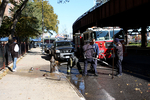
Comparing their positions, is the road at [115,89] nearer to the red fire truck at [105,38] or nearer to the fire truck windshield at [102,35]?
the red fire truck at [105,38]

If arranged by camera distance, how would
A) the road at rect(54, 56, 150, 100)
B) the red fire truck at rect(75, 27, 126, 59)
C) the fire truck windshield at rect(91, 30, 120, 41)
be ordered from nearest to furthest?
the road at rect(54, 56, 150, 100) → the red fire truck at rect(75, 27, 126, 59) → the fire truck windshield at rect(91, 30, 120, 41)

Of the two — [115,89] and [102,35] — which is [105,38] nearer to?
[102,35]

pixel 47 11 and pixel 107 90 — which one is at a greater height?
pixel 47 11

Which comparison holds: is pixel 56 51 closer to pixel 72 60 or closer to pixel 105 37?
pixel 105 37

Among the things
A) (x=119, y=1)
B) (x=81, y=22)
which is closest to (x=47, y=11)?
(x=81, y=22)

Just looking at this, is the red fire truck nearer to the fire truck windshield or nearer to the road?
the fire truck windshield

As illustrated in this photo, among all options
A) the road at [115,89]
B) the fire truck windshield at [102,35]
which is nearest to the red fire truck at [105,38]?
the fire truck windshield at [102,35]

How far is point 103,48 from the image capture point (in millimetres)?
13625

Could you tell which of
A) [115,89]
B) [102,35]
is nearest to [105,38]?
[102,35]

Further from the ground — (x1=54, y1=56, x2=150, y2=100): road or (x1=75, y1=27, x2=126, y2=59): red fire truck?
(x1=75, y1=27, x2=126, y2=59): red fire truck

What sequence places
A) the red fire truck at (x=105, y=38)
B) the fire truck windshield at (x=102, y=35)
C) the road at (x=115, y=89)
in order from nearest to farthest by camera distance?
the road at (x=115, y=89), the red fire truck at (x=105, y=38), the fire truck windshield at (x=102, y=35)

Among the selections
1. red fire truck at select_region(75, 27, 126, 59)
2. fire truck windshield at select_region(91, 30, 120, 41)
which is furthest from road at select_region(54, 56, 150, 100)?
fire truck windshield at select_region(91, 30, 120, 41)

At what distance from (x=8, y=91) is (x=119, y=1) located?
19370 millimetres

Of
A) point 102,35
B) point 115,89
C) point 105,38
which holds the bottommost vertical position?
point 115,89
